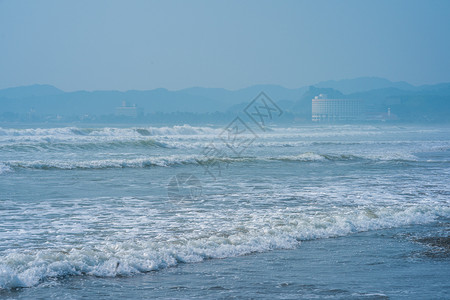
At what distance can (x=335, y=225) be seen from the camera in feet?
28.8

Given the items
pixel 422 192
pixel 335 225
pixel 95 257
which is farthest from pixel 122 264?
pixel 422 192

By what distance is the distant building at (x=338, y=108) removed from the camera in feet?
522

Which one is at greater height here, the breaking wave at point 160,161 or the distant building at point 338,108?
the distant building at point 338,108

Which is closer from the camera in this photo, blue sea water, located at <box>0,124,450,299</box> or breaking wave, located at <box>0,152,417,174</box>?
blue sea water, located at <box>0,124,450,299</box>

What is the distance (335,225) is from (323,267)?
2.54 m

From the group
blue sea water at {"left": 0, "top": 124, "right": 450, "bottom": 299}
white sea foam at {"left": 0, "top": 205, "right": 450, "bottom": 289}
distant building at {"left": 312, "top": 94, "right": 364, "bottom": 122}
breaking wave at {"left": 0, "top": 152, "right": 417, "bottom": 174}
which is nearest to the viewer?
blue sea water at {"left": 0, "top": 124, "right": 450, "bottom": 299}

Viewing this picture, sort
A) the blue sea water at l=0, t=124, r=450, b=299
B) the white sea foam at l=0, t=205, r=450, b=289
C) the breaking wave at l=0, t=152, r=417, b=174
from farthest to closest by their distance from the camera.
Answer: the breaking wave at l=0, t=152, r=417, b=174 → the white sea foam at l=0, t=205, r=450, b=289 → the blue sea water at l=0, t=124, r=450, b=299

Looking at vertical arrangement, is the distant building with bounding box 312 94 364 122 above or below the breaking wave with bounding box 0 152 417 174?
above

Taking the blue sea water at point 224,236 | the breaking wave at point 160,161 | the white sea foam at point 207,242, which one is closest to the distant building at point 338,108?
the breaking wave at point 160,161

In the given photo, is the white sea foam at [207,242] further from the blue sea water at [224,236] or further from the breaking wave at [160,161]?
the breaking wave at [160,161]

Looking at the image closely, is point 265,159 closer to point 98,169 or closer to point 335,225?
point 98,169

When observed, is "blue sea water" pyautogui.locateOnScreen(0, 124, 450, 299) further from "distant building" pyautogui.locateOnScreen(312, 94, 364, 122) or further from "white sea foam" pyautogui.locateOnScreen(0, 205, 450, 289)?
"distant building" pyautogui.locateOnScreen(312, 94, 364, 122)

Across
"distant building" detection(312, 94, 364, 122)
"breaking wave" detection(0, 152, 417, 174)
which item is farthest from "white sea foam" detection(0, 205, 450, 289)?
"distant building" detection(312, 94, 364, 122)

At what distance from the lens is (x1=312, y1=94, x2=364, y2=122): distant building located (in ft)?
522
